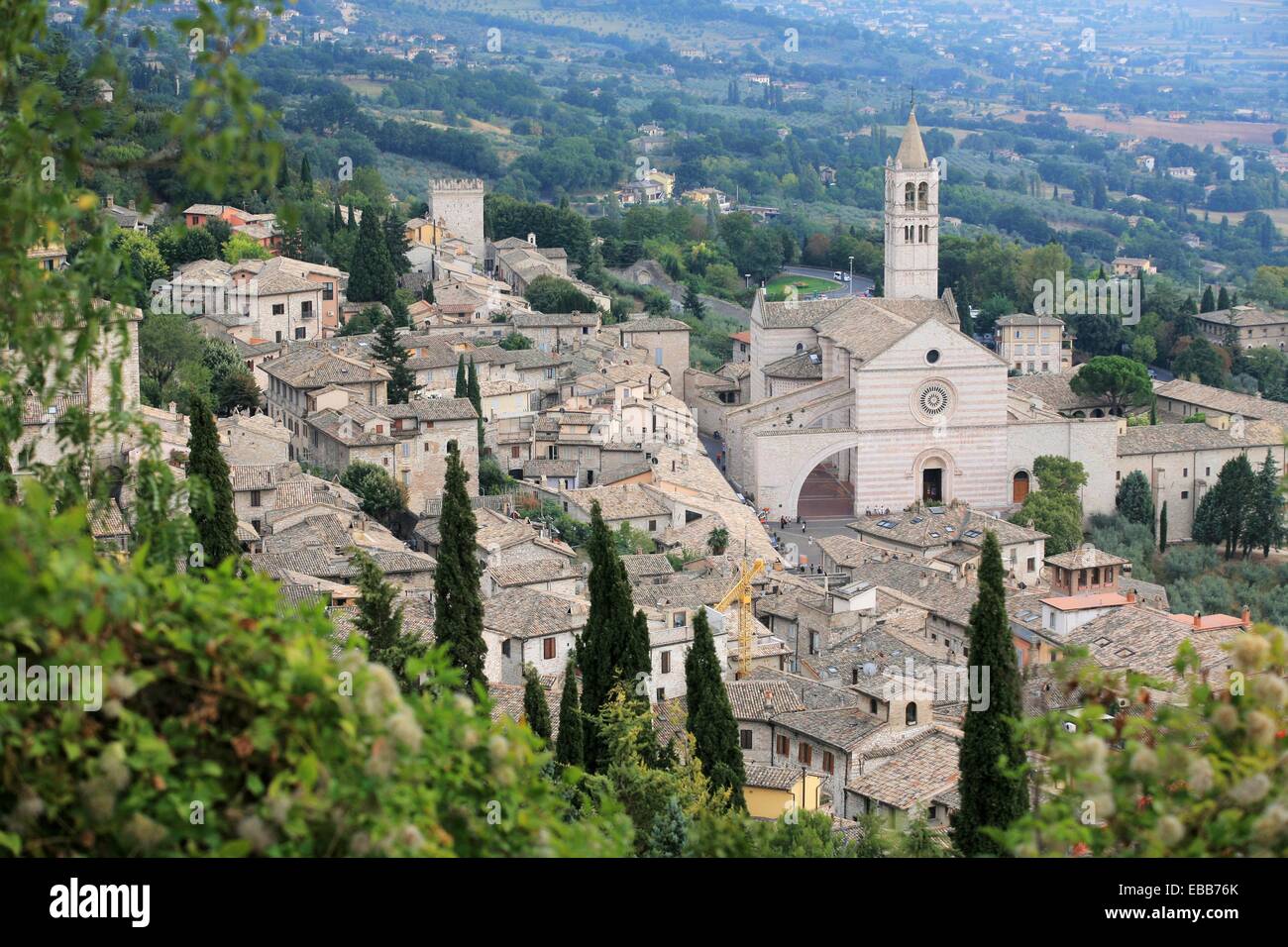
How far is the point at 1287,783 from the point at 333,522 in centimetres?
2500

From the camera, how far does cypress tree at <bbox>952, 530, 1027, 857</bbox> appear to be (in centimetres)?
1698

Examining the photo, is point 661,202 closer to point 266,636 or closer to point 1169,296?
point 1169,296

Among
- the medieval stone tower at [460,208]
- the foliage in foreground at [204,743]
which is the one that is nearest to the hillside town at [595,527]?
the foliage in foreground at [204,743]

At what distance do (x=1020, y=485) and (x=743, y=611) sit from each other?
19609 millimetres

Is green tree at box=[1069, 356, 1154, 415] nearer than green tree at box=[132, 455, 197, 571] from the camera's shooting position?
No

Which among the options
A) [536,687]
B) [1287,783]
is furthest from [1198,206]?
[1287,783]

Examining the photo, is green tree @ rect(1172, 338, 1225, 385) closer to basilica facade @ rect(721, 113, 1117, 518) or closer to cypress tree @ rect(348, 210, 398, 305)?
basilica facade @ rect(721, 113, 1117, 518)

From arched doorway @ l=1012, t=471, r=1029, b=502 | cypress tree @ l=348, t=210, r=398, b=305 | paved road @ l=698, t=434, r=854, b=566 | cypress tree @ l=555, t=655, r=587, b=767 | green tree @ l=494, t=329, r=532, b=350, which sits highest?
cypress tree @ l=348, t=210, r=398, b=305

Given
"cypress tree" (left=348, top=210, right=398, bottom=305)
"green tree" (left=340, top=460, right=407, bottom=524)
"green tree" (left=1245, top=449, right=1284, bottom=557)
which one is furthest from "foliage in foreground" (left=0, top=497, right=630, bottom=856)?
"cypress tree" (left=348, top=210, right=398, bottom=305)

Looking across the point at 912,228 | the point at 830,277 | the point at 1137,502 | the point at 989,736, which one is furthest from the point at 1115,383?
the point at 989,736

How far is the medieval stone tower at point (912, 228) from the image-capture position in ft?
173

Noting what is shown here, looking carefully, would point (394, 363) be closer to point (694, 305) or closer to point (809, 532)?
point (809, 532)

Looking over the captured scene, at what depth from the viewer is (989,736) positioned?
17.2m

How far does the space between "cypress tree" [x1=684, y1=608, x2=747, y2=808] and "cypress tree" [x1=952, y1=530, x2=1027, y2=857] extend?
2953 mm
